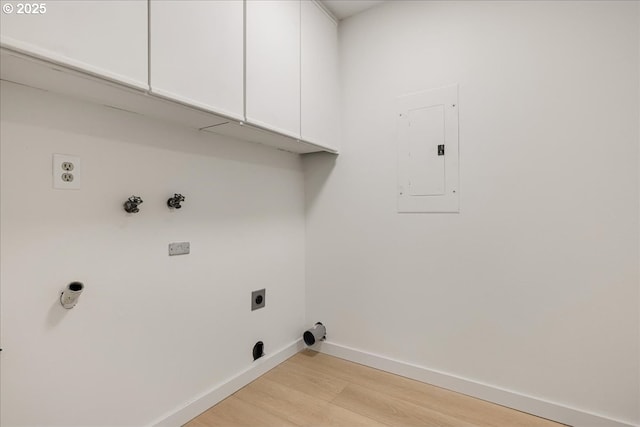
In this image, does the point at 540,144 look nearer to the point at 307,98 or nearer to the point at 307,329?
the point at 307,98

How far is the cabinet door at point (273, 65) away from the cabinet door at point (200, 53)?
72mm

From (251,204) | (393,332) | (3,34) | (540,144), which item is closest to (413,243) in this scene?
(393,332)

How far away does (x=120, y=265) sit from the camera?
4.30ft

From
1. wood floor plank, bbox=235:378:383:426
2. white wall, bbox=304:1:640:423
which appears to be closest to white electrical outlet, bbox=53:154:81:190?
wood floor plank, bbox=235:378:383:426

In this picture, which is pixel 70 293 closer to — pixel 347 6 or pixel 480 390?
pixel 480 390

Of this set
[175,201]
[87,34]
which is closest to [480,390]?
[175,201]

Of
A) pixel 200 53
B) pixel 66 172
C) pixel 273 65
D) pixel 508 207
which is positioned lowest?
pixel 508 207

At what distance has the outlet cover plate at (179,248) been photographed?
1511 mm

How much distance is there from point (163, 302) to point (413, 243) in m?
1.51

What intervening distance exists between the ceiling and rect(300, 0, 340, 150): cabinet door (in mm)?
65

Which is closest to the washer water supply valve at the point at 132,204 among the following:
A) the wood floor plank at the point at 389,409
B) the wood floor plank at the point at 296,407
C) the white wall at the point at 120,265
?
the white wall at the point at 120,265

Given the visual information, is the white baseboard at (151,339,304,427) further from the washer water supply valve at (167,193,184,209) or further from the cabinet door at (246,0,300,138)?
the cabinet door at (246,0,300,138)

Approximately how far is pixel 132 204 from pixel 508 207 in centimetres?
194

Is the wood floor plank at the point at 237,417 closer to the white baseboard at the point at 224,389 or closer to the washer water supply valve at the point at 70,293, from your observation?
the white baseboard at the point at 224,389
